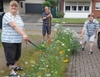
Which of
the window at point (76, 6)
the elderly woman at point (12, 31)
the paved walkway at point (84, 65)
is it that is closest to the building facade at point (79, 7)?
the window at point (76, 6)

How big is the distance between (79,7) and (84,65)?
104 feet

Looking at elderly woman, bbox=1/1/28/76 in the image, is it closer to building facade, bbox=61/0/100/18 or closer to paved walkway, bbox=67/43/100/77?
paved walkway, bbox=67/43/100/77

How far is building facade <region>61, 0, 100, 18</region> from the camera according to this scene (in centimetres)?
3769

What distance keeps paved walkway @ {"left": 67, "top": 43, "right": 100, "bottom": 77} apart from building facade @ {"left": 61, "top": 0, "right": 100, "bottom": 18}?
28.6 meters

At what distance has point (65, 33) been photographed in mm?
8766

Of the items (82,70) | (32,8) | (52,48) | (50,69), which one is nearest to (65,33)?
(82,70)

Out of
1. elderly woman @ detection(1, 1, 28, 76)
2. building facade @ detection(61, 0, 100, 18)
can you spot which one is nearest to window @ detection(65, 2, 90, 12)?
building facade @ detection(61, 0, 100, 18)

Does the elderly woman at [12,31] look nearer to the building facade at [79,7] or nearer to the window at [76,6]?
the building facade at [79,7]

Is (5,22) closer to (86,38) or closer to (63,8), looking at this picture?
(86,38)

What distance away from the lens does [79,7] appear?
38.2 meters

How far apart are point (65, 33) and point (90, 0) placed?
3002cm

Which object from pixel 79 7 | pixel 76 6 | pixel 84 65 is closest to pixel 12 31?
pixel 84 65

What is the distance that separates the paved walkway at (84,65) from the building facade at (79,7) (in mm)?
28578

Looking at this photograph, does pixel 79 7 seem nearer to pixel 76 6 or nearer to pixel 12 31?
pixel 76 6
